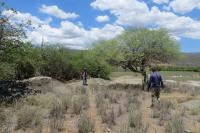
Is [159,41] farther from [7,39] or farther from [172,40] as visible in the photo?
[7,39]

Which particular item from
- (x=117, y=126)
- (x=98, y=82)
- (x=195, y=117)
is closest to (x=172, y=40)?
(x=98, y=82)

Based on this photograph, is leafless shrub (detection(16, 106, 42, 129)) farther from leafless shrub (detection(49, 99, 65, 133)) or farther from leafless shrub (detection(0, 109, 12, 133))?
leafless shrub (detection(49, 99, 65, 133))

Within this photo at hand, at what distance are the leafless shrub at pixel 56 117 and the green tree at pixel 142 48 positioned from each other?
20171 mm

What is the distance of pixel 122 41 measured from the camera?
40.4 meters

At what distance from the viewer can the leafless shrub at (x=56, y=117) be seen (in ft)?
46.6

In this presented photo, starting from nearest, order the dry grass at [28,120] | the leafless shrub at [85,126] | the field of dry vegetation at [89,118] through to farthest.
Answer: the leafless shrub at [85,126] < the field of dry vegetation at [89,118] < the dry grass at [28,120]

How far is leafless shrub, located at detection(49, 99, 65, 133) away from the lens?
14219 millimetres

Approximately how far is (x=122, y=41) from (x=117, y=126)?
25.5 m

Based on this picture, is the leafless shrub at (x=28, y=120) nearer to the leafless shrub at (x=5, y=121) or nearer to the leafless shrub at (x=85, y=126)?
A: the leafless shrub at (x=5, y=121)

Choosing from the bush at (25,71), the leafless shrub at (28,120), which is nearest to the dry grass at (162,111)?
the leafless shrub at (28,120)

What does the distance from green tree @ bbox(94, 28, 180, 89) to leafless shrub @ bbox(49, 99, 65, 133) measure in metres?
20.2

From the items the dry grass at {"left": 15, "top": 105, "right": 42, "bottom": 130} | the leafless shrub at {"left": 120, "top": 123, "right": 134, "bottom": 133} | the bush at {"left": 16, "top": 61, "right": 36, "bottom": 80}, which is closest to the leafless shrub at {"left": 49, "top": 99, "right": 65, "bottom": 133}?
the dry grass at {"left": 15, "top": 105, "right": 42, "bottom": 130}

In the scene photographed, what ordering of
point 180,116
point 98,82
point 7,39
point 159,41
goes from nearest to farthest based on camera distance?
point 180,116 → point 7,39 → point 159,41 → point 98,82

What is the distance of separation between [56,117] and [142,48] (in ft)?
79.2
